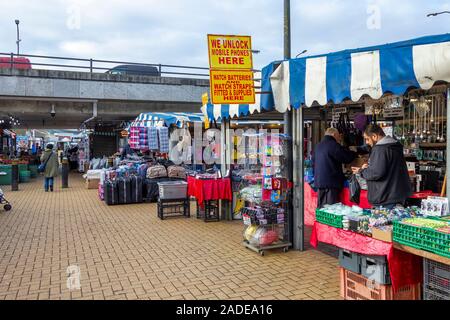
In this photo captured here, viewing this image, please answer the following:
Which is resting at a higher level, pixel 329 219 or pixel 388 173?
pixel 388 173

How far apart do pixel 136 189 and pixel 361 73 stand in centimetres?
801

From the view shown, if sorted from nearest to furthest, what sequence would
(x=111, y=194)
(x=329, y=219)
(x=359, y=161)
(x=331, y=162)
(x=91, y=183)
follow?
1. (x=329, y=219)
2. (x=331, y=162)
3. (x=359, y=161)
4. (x=111, y=194)
5. (x=91, y=183)

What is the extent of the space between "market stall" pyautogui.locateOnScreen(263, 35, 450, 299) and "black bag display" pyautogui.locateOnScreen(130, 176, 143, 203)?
238 inches

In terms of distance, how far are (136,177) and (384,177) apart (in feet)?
26.2

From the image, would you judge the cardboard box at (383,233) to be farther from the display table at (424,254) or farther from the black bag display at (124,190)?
the black bag display at (124,190)

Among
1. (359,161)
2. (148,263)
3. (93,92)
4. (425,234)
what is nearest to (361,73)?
(425,234)

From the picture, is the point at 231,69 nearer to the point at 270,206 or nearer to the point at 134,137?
the point at 270,206

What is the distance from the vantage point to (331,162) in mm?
5758

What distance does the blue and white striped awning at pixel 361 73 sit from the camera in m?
3.65

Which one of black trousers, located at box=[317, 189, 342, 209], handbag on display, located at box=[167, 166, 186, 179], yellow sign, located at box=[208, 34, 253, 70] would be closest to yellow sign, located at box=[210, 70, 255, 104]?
yellow sign, located at box=[208, 34, 253, 70]

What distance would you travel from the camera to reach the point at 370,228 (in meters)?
3.69

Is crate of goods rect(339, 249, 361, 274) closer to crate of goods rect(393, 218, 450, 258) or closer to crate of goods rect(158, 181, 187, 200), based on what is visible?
crate of goods rect(393, 218, 450, 258)

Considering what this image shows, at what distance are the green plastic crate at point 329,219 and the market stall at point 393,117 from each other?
11 mm
